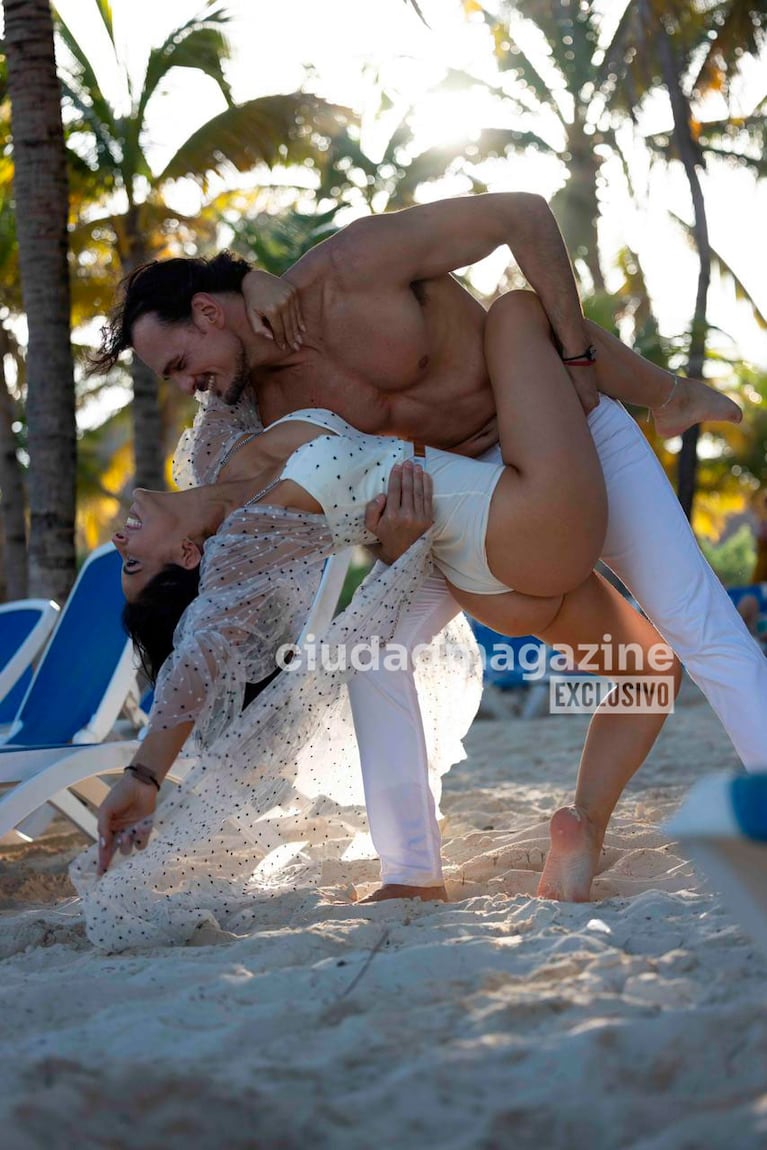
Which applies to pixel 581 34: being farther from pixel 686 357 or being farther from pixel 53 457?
pixel 53 457

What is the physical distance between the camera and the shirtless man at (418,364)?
2.82 metres

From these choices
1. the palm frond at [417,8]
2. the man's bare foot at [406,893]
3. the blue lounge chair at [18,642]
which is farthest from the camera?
the palm frond at [417,8]

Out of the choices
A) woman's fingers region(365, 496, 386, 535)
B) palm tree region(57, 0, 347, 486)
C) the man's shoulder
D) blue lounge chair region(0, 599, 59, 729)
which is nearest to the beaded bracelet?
woman's fingers region(365, 496, 386, 535)

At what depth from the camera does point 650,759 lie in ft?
19.3

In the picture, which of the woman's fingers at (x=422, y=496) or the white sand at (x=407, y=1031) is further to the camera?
the woman's fingers at (x=422, y=496)

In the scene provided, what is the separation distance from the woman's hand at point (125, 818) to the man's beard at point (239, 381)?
0.94m

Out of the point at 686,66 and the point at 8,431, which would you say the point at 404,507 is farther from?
the point at 686,66

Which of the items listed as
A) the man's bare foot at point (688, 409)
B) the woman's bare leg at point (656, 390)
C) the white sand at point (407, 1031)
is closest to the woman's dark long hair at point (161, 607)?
the white sand at point (407, 1031)

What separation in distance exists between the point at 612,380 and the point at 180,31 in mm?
9815

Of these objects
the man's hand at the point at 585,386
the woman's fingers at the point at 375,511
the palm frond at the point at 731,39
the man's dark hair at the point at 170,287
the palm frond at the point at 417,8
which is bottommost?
the woman's fingers at the point at 375,511

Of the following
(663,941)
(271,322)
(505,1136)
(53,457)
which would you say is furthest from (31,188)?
(505,1136)

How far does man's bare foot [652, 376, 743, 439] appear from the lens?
3314 millimetres

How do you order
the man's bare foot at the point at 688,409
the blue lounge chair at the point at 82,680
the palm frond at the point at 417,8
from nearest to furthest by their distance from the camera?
the man's bare foot at the point at 688,409 → the blue lounge chair at the point at 82,680 → the palm frond at the point at 417,8

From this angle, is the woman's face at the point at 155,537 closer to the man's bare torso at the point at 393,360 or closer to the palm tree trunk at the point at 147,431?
the man's bare torso at the point at 393,360
